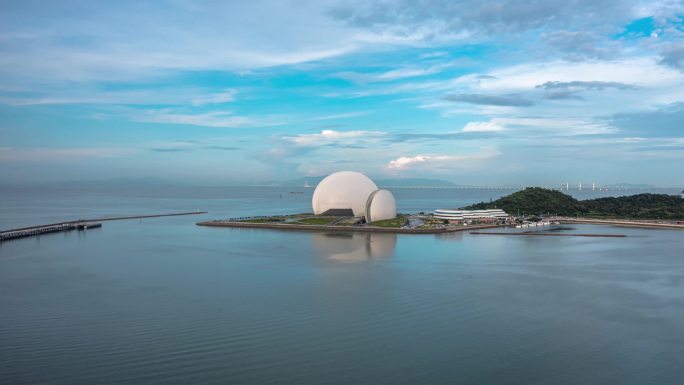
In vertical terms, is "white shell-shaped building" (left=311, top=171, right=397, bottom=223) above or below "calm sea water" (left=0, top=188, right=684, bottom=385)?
above

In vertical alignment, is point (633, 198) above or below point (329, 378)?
above

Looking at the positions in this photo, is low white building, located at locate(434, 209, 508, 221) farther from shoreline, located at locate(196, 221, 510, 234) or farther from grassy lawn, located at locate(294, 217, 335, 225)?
grassy lawn, located at locate(294, 217, 335, 225)

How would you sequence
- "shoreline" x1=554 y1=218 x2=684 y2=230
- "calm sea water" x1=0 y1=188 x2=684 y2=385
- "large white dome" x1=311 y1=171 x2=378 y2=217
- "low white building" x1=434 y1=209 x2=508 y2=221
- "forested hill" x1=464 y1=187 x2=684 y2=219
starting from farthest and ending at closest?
"forested hill" x1=464 y1=187 x2=684 y2=219 → "large white dome" x1=311 y1=171 x2=378 y2=217 → "low white building" x1=434 y1=209 x2=508 y2=221 → "shoreline" x1=554 y1=218 x2=684 y2=230 → "calm sea water" x1=0 y1=188 x2=684 y2=385

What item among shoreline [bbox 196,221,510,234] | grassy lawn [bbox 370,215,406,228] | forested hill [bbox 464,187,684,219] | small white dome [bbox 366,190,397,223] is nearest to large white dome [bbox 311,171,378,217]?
small white dome [bbox 366,190,397,223]

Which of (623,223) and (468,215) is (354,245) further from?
(623,223)

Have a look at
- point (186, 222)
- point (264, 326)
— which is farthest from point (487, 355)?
point (186, 222)

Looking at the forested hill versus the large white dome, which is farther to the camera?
the forested hill

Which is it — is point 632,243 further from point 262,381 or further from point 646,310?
point 262,381

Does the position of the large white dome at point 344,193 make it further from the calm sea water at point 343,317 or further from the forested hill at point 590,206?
the calm sea water at point 343,317
